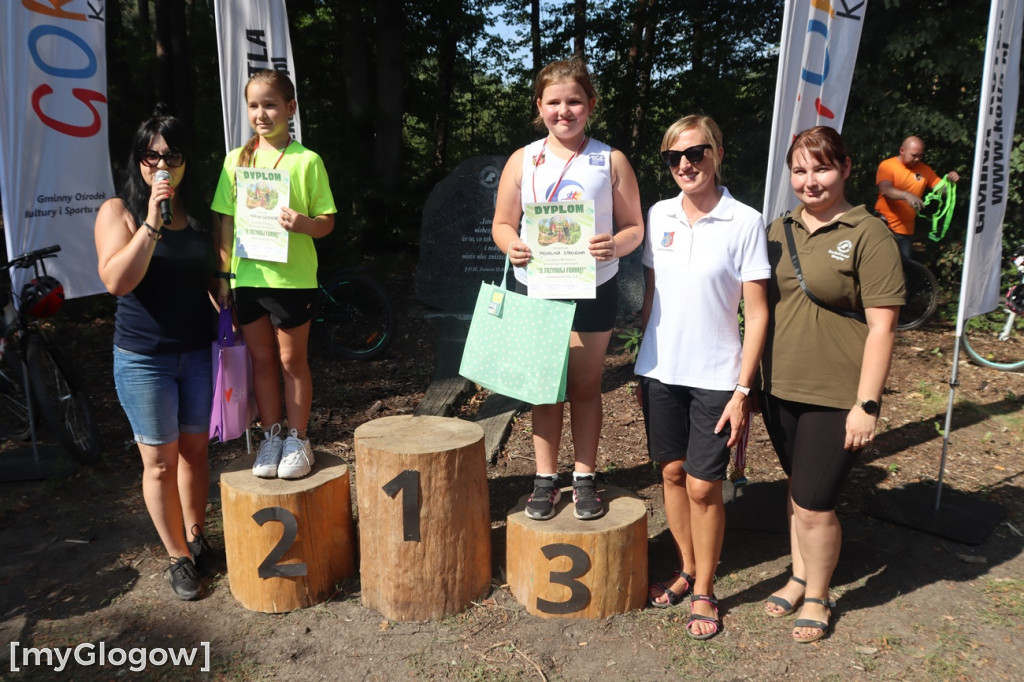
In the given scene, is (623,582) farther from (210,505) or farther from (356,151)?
(356,151)

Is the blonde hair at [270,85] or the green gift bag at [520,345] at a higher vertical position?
the blonde hair at [270,85]

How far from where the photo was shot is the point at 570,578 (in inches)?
126

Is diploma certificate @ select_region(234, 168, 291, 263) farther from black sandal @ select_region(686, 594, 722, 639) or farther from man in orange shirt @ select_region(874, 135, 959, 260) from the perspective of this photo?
man in orange shirt @ select_region(874, 135, 959, 260)

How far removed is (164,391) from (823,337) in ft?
8.69

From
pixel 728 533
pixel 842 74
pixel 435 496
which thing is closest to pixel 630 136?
pixel 842 74

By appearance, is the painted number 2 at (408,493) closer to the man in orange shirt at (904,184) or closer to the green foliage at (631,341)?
the green foliage at (631,341)

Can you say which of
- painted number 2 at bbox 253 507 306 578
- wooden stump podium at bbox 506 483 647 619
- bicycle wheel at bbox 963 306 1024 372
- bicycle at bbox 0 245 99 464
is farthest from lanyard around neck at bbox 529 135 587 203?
bicycle wheel at bbox 963 306 1024 372

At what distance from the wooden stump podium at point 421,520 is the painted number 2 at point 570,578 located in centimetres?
33

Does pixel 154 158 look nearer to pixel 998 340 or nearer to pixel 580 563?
pixel 580 563

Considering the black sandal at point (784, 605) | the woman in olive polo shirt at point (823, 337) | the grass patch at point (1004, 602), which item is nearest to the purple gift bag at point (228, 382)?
the woman in olive polo shirt at point (823, 337)

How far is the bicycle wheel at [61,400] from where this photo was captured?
468cm

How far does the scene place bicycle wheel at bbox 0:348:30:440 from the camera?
16.5ft

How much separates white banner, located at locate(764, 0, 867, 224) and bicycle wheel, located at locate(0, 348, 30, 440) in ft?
15.6

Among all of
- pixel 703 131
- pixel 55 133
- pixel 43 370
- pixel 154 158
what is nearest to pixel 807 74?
pixel 703 131
